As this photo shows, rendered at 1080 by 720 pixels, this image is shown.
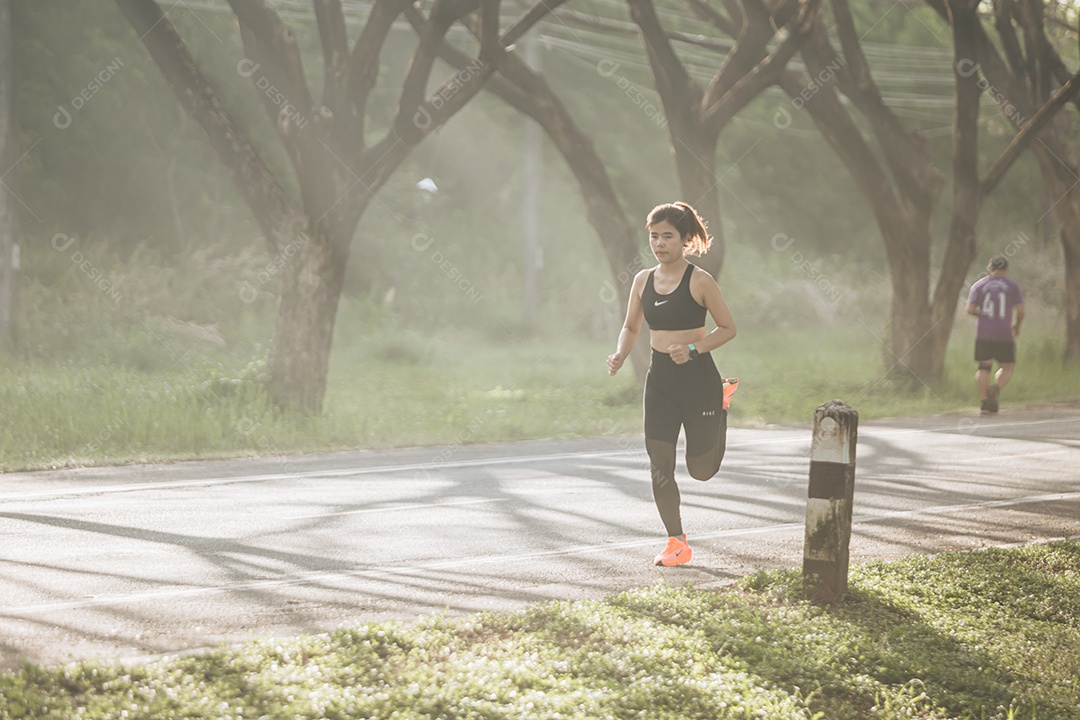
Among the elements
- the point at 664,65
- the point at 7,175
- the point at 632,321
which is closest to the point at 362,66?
the point at 664,65

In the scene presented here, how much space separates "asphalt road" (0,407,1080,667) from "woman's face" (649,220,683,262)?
1.85 m

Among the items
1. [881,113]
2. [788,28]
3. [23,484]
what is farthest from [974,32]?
[23,484]

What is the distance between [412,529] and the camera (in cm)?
842

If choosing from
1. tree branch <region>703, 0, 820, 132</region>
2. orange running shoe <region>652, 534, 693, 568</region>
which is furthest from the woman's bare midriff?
tree branch <region>703, 0, 820, 132</region>

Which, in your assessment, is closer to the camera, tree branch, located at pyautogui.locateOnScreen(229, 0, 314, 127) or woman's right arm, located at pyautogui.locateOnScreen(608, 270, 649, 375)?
woman's right arm, located at pyautogui.locateOnScreen(608, 270, 649, 375)

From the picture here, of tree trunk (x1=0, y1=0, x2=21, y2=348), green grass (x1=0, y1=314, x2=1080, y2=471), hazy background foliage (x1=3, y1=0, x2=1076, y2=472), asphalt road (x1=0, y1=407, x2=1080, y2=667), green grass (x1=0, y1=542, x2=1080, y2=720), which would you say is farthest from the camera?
hazy background foliage (x1=3, y1=0, x2=1076, y2=472)

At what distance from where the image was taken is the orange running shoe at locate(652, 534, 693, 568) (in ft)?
23.9

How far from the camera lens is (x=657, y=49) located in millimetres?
17484

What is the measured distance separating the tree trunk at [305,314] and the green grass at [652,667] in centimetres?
881

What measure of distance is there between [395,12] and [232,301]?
14.0 metres

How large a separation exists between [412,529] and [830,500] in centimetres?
334

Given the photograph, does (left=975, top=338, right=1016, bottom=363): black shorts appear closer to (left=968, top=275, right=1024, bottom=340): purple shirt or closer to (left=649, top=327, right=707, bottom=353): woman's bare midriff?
(left=968, top=275, right=1024, bottom=340): purple shirt

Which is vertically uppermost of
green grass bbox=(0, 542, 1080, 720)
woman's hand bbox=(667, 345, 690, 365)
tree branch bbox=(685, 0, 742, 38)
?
tree branch bbox=(685, 0, 742, 38)

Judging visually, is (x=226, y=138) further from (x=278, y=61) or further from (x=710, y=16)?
(x=710, y=16)
